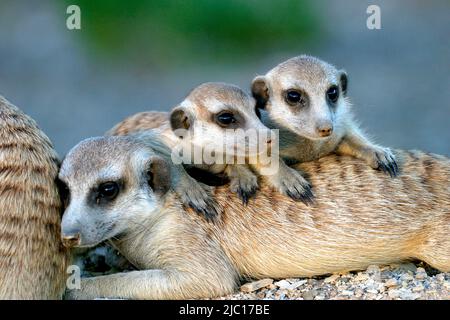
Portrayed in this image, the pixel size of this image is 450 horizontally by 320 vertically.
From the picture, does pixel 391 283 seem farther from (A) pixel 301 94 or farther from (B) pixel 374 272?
(A) pixel 301 94

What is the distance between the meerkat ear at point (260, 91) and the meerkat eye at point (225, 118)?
0.44 meters

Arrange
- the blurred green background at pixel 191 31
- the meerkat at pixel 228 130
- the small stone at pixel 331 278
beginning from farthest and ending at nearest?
the blurred green background at pixel 191 31, the meerkat at pixel 228 130, the small stone at pixel 331 278

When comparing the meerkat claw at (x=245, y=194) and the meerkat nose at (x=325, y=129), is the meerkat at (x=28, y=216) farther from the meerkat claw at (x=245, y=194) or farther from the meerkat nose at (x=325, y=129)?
the meerkat nose at (x=325, y=129)

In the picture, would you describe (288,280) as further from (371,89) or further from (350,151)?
(371,89)

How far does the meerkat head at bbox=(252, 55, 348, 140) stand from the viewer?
4715 mm

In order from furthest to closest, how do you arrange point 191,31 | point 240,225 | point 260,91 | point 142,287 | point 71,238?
point 191,31, point 260,91, point 240,225, point 142,287, point 71,238

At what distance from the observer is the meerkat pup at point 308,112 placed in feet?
15.5

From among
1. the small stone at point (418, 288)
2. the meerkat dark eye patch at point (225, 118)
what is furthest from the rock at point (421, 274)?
the meerkat dark eye patch at point (225, 118)

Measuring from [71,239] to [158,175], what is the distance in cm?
56

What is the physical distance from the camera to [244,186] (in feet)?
15.0

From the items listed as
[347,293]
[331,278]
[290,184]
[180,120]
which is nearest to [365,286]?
[347,293]

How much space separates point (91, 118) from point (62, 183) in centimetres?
649

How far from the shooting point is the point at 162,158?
14.4ft

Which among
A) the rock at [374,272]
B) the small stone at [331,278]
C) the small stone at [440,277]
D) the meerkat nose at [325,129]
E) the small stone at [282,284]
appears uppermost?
the meerkat nose at [325,129]
